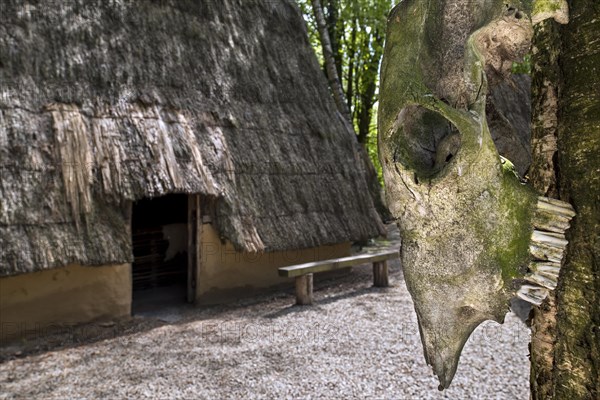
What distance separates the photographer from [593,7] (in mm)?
944

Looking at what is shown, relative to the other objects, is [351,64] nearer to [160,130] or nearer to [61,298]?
[160,130]

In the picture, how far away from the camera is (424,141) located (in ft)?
3.27

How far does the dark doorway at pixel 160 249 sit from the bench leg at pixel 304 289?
1.95 meters

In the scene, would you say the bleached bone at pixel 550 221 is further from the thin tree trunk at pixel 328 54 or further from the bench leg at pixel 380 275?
the thin tree trunk at pixel 328 54

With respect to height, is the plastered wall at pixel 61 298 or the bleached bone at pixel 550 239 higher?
the bleached bone at pixel 550 239

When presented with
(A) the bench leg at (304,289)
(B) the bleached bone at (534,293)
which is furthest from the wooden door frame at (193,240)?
(B) the bleached bone at (534,293)

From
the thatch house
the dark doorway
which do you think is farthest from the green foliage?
the dark doorway

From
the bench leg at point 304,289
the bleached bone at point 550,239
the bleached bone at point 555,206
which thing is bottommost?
the bench leg at point 304,289

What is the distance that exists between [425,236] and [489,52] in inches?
15.8

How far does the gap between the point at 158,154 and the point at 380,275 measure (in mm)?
4068

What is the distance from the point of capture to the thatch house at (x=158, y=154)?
5492 mm

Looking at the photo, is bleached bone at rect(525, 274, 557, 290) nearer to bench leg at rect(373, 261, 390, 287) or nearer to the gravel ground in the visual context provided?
the gravel ground

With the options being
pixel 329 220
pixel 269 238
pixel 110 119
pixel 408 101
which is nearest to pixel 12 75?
pixel 110 119

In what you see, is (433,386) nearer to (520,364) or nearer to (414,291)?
(520,364)
